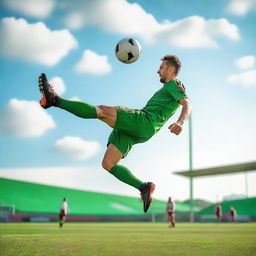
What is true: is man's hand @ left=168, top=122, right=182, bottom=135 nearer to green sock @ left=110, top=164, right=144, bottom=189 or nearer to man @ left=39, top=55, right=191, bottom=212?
man @ left=39, top=55, right=191, bottom=212

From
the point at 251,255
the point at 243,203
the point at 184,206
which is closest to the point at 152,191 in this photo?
the point at 251,255

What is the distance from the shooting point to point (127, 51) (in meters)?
6.43

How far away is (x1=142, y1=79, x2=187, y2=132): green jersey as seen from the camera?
5512mm

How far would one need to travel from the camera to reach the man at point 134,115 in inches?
198

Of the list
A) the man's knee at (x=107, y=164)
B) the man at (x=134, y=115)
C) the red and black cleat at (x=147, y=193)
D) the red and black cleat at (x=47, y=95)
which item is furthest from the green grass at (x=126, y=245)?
the red and black cleat at (x=47, y=95)

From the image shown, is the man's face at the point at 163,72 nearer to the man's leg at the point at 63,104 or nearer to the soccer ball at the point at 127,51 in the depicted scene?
the soccer ball at the point at 127,51

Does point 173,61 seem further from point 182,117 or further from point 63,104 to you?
point 63,104

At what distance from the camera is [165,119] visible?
5.70 m

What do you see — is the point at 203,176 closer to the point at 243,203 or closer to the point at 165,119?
the point at 243,203

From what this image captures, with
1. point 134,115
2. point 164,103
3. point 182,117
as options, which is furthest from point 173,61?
point 134,115

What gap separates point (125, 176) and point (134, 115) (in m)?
1.02

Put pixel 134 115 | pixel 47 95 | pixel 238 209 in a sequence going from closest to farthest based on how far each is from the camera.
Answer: pixel 47 95 < pixel 134 115 < pixel 238 209

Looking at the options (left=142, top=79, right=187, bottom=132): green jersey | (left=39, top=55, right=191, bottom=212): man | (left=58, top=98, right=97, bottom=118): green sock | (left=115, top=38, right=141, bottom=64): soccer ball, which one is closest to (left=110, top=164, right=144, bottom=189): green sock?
(left=39, top=55, right=191, bottom=212): man

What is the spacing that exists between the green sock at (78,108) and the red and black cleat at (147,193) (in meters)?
1.38
